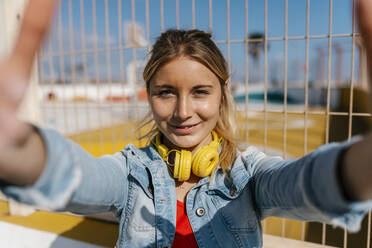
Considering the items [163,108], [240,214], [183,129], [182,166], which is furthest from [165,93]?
[240,214]

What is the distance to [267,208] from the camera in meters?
0.97

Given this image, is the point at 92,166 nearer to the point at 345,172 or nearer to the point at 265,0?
the point at 345,172

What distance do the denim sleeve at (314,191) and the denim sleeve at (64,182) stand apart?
1.76ft

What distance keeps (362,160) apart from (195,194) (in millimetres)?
718

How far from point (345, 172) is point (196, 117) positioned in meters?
0.65

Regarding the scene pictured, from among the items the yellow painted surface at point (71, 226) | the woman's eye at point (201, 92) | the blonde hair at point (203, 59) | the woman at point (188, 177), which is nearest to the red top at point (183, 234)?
the woman at point (188, 177)

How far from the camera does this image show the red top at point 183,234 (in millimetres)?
1036

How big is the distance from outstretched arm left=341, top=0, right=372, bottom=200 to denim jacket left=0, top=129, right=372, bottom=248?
0.08 meters

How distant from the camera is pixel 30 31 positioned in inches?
18.1

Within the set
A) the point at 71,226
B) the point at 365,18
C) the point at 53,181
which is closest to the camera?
the point at 365,18

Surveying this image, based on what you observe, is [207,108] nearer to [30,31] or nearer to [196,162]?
[196,162]

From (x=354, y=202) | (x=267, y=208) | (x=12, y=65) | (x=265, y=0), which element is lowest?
(x=267, y=208)

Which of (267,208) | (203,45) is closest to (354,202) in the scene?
(267,208)

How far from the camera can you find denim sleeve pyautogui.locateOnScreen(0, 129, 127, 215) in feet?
1.84
